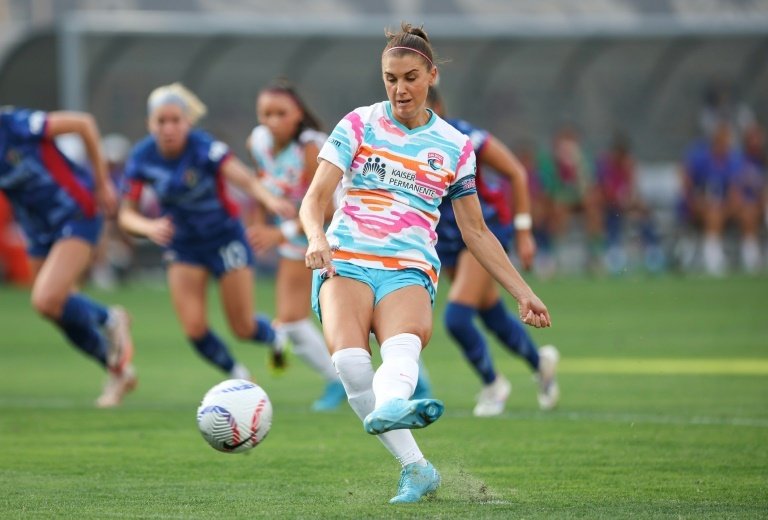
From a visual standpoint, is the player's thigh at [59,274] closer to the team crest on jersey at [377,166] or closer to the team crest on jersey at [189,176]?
the team crest on jersey at [189,176]

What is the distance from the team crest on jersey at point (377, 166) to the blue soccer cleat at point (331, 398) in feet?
13.9

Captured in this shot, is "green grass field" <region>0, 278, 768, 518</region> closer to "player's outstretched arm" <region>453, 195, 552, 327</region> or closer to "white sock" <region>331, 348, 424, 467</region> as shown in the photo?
"white sock" <region>331, 348, 424, 467</region>

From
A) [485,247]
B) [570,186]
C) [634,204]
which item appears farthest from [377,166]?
[634,204]

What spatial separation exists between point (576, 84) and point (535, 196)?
2.41 meters

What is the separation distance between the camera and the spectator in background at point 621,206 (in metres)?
Result: 27.2

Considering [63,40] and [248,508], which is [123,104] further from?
[248,508]

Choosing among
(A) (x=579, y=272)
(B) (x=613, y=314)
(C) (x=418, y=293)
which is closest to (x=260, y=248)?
(C) (x=418, y=293)

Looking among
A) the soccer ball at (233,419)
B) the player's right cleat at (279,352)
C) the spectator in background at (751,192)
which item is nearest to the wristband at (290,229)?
the player's right cleat at (279,352)

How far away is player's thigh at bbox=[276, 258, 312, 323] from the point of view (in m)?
11.4

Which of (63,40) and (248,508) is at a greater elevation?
(63,40)

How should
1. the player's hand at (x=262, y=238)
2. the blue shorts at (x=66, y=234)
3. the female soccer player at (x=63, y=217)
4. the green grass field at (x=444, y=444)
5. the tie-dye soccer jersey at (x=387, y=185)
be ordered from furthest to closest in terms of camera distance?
the blue shorts at (x=66, y=234), the female soccer player at (x=63, y=217), the player's hand at (x=262, y=238), the tie-dye soccer jersey at (x=387, y=185), the green grass field at (x=444, y=444)

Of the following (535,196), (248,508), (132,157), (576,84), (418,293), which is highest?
(576,84)

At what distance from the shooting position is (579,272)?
97.8 ft

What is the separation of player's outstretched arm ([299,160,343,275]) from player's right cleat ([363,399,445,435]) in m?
0.69
